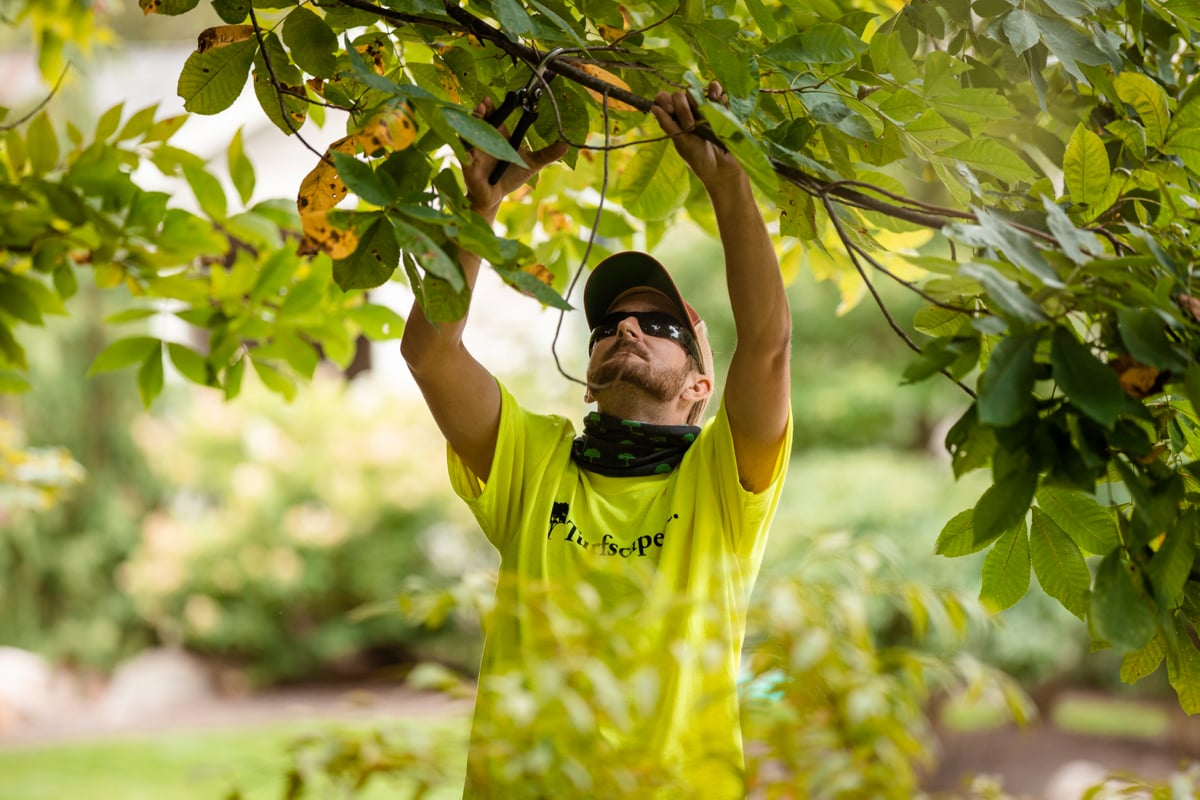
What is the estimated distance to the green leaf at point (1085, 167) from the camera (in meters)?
1.12

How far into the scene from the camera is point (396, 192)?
1068 mm

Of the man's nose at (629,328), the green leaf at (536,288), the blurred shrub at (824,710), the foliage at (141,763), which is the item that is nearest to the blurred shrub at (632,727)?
the blurred shrub at (824,710)

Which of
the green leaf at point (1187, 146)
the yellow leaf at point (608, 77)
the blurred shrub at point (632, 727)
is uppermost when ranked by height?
the yellow leaf at point (608, 77)

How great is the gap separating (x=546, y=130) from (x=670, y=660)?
0.68 meters

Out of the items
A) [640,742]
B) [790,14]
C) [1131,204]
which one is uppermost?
[790,14]

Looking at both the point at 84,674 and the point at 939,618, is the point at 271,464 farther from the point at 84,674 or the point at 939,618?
the point at 939,618

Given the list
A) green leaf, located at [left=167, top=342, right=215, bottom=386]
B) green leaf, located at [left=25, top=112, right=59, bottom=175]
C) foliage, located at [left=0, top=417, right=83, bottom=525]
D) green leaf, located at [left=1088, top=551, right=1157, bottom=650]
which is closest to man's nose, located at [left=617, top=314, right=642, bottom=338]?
green leaf, located at [left=167, top=342, right=215, bottom=386]

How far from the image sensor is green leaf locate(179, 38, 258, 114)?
4.13 ft

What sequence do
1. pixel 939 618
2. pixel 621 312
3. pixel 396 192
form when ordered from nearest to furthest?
pixel 396 192 < pixel 939 618 < pixel 621 312

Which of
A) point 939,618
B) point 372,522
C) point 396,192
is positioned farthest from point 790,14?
point 372,522

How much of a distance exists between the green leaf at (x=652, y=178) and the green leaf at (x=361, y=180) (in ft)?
1.68

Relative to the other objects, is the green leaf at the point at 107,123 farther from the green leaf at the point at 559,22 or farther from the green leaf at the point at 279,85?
the green leaf at the point at 559,22

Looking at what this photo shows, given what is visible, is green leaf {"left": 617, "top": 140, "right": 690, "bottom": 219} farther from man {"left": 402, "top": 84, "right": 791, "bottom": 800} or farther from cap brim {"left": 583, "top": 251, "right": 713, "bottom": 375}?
cap brim {"left": 583, "top": 251, "right": 713, "bottom": 375}

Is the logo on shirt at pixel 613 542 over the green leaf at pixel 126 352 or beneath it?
beneath
